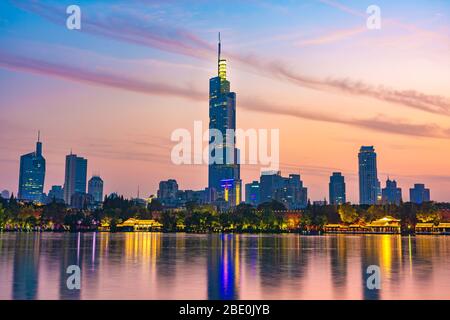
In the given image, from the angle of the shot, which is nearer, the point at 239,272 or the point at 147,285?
the point at 147,285

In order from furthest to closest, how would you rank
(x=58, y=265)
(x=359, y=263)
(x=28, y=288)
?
(x=359, y=263), (x=58, y=265), (x=28, y=288)

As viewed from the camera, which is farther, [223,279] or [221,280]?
[223,279]

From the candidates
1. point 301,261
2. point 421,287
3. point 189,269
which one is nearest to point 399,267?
point 301,261

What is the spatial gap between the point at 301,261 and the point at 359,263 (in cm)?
668

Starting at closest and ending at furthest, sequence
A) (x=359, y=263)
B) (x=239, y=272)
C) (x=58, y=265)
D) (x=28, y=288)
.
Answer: (x=28, y=288) < (x=239, y=272) < (x=58, y=265) < (x=359, y=263)

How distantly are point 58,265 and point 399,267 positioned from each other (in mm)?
35221

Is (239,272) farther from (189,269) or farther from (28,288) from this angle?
(28,288)

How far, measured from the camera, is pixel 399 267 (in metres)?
55.6

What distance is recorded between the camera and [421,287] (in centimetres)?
4025
